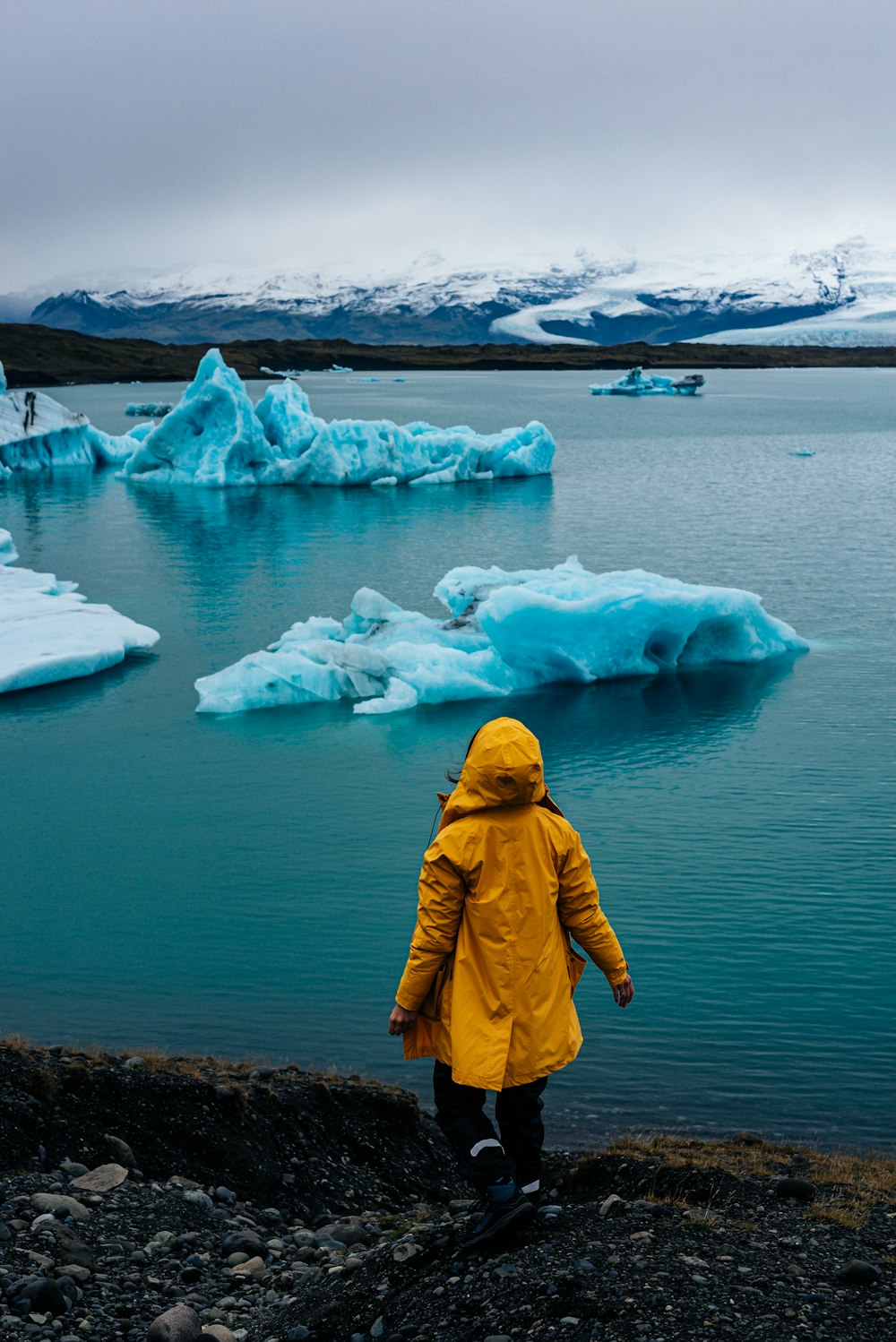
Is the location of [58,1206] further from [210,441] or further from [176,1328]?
[210,441]

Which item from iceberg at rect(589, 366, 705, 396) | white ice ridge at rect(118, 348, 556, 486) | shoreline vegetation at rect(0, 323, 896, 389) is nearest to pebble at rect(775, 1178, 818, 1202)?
white ice ridge at rect(118, 348, 556, 486)

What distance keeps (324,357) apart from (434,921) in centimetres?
11138

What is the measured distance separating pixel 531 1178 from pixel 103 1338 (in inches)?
47.8

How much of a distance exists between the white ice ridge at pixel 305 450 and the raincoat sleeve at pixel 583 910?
29.7m

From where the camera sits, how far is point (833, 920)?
8.08m

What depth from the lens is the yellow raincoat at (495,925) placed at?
3.24m

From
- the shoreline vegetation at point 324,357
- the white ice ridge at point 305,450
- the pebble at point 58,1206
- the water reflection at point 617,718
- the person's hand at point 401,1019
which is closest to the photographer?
the person's hand at point 401,1019

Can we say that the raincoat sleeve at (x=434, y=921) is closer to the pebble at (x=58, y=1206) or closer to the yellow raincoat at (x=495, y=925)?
the yellow raincoat at (x=495, y=925)

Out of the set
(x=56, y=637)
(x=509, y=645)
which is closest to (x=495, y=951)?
(x=509, y=645)

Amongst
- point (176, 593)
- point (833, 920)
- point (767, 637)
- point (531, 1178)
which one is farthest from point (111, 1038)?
point (176, 593)

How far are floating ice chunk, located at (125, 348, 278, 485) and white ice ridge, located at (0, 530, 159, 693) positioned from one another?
14181 mm

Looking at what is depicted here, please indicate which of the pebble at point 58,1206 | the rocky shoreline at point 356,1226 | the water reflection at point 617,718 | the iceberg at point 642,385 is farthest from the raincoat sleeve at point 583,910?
the iceberg at point 642,385

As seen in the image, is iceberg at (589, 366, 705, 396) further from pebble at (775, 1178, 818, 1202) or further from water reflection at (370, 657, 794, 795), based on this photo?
pebble at (775, 1178, 818, 1202)

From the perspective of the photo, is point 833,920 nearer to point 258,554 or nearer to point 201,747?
point 201,747
